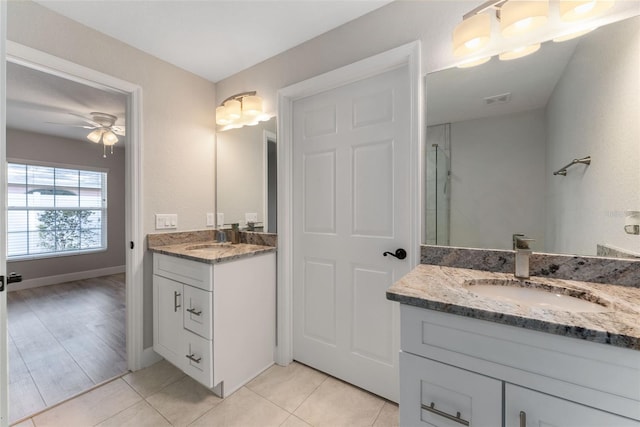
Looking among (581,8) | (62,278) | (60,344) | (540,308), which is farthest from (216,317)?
(62,278)

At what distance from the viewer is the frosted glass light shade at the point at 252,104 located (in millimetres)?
2045

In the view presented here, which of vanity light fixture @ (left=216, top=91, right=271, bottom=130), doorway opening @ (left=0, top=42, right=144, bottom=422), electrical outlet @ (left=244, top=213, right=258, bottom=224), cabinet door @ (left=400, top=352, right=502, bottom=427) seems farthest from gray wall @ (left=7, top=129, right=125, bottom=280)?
cabinet door @ (left=400, top=352, right=502, bottom=427)

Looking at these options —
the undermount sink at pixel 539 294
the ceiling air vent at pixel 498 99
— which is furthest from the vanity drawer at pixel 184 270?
the ceiling air vent at pixel 498 99

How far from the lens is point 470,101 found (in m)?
1.34

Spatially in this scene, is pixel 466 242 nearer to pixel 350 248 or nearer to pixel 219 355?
pixel 350 248

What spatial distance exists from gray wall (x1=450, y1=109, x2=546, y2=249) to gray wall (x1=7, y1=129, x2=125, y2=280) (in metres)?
5.66

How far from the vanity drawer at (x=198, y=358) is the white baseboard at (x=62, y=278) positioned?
4108 mm

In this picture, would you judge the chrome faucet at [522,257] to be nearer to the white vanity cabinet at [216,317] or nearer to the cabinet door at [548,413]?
the cabinet door at [548,413]

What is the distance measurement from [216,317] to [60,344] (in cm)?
183

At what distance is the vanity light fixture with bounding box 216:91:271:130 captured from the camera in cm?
205

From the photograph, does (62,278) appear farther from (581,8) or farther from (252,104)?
(581,8)

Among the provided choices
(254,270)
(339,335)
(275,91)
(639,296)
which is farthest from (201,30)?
(639,296)

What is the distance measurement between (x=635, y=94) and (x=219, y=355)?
230 centimetres

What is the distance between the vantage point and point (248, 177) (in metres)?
2.25
